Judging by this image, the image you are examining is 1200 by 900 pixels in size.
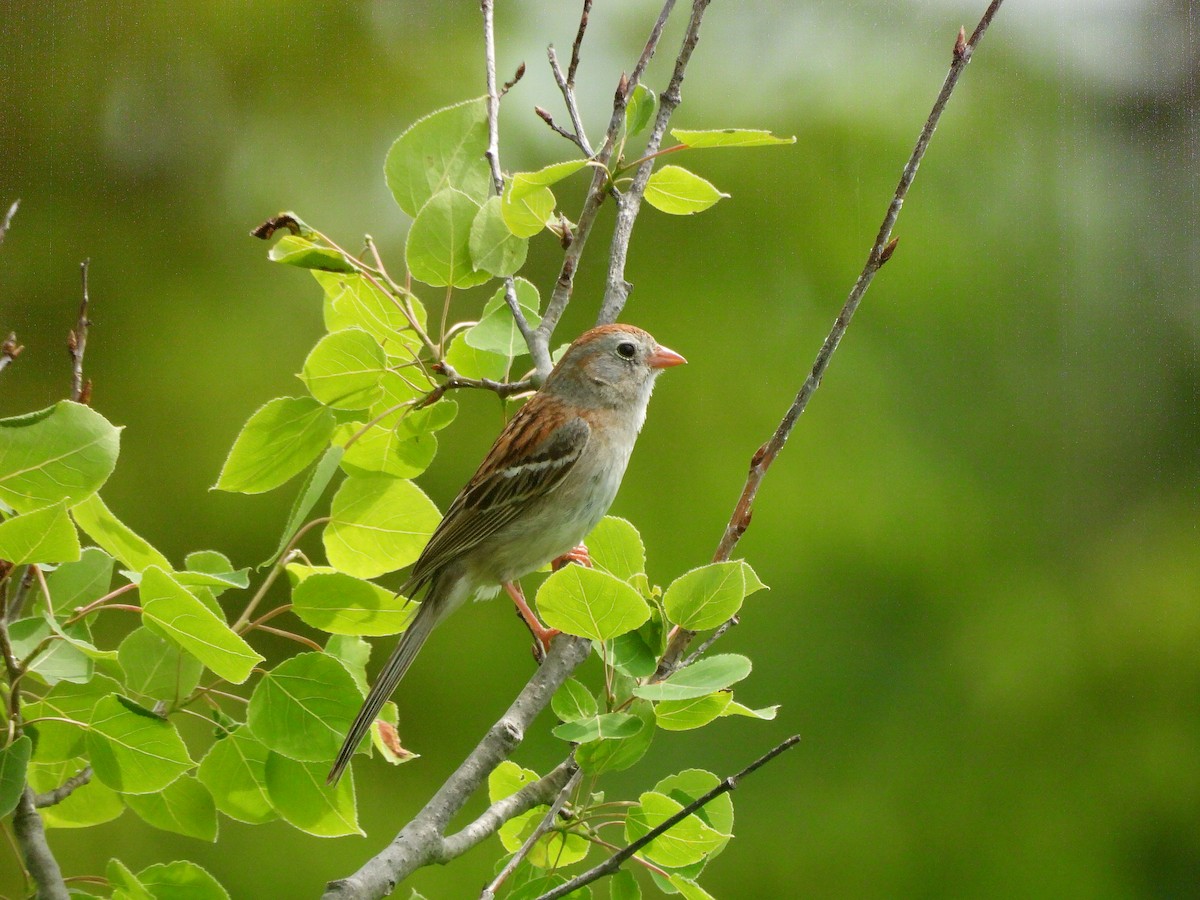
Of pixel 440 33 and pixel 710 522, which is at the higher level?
pixel 440 33

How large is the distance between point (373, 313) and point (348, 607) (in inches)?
21.6

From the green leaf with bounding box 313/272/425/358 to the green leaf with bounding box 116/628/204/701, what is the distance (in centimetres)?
59

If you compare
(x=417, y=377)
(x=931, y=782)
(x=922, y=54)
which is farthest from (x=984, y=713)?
Answer: (x=417, y=377)

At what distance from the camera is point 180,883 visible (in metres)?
1.46

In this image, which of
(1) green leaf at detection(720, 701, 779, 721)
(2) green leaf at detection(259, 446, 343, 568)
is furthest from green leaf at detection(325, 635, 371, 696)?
(1) green leaf at detection(720, 701, 779, 721)

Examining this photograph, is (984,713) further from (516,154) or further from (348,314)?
(348,314)

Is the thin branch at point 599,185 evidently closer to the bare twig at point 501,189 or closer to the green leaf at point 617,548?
the bare twig at point 501,189

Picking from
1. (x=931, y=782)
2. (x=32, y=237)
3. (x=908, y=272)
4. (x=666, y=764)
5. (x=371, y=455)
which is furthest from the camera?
(x=32, y=237)

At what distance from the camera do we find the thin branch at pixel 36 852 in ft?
4.28

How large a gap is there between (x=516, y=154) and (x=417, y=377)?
354 centimetres

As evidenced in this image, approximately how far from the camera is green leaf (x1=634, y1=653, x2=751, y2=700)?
1312mm

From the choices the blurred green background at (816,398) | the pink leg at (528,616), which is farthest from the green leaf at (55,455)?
the blurred green background at (816,398)

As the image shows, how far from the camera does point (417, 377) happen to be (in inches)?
72.8

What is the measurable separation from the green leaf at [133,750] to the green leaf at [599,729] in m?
0.43
